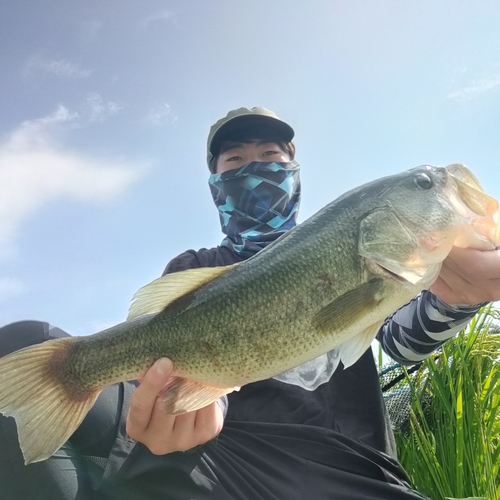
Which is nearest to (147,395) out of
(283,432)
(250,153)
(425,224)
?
(283,432)

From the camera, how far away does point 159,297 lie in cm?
221

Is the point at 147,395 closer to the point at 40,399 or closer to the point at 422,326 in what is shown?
the point at 40,399

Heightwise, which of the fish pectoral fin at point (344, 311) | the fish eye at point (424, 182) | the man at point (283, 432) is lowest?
the man at point (283, 432)

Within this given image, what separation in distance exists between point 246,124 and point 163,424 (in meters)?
2.65

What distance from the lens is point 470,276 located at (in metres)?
2.22

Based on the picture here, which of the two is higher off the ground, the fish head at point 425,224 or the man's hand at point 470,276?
the fish head at point 425,224

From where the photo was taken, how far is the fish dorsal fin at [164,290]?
2.21 metres

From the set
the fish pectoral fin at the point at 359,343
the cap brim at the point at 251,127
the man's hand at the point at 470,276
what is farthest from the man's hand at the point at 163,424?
the cap brim at the point at 251,127

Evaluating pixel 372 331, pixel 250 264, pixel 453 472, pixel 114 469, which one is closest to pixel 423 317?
pixel 372 331

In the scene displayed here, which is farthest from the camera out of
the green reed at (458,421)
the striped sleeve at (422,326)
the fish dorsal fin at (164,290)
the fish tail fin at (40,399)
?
the green reed at (458,421)

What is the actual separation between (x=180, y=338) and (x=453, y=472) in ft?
8.92

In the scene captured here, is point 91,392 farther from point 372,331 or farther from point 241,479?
point 372,331

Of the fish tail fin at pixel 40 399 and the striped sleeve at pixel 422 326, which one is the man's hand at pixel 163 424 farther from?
the striped sleeve at pixel 422 326

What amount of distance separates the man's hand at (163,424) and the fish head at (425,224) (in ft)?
3.51
